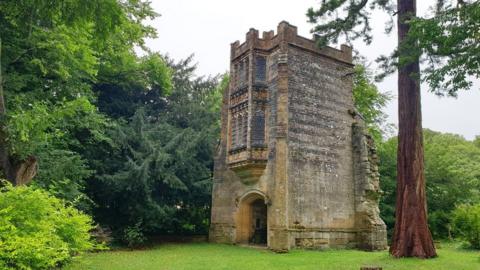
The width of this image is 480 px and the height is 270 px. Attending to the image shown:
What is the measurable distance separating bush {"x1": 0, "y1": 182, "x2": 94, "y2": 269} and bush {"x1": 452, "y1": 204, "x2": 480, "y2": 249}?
15.5 metres

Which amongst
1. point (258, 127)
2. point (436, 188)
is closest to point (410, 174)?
point (258, 127)

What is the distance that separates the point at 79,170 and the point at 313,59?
11.8 m

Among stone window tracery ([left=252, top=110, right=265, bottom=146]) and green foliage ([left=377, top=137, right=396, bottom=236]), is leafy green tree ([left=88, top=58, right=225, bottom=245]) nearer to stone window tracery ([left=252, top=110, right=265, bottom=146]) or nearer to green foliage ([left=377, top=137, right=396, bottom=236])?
stone window tracery ([left=252, top=110, right=265, bottom=146])

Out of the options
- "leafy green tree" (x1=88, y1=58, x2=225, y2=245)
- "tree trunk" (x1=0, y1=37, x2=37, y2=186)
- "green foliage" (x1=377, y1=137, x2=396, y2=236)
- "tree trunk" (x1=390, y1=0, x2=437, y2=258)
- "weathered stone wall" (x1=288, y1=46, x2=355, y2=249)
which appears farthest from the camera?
"green foliage" (x1=377, y1=137, x2=396, y2=236)

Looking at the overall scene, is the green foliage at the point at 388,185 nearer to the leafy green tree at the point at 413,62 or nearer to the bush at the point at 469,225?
the bush at the point at 469,225

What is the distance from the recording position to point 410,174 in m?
13.1

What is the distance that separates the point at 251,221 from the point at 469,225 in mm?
9764

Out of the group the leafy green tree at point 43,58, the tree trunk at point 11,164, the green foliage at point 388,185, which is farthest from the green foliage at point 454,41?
the green foliage at point 388,185

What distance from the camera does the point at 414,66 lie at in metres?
13.4

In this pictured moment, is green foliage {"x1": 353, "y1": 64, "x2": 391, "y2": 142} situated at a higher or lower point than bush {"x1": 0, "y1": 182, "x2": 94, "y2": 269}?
higher

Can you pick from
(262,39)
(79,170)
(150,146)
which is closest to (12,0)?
(79,170)

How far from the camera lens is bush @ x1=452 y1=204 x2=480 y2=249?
16891mm

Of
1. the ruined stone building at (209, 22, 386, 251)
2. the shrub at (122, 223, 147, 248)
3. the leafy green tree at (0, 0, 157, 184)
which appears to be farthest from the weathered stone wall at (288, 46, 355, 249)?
the leafy green tree at (0, 0, 157, 184)

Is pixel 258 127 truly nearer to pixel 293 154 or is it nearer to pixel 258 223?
pixel 293 154
